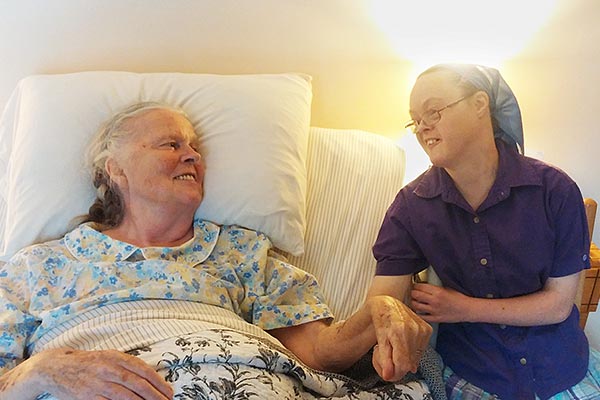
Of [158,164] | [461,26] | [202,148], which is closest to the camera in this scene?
[158,164]

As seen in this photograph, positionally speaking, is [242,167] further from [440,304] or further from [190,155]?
[440,304]

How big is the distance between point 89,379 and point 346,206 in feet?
2.32

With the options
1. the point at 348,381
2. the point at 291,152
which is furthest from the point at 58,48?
the point at 348,381

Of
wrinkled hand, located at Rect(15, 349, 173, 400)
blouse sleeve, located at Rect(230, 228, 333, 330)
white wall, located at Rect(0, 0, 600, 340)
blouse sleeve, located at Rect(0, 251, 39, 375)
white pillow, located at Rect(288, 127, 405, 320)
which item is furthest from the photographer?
white wall, located at Rect(0, 0, 600, 340)

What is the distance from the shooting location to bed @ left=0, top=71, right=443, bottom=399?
130 centimetres

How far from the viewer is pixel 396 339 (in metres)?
0.95

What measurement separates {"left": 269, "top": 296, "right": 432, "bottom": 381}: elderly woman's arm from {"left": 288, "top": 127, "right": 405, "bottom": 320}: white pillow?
0.14 metres

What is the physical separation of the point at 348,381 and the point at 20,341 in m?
0.59

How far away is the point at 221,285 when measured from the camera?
3.93 feet

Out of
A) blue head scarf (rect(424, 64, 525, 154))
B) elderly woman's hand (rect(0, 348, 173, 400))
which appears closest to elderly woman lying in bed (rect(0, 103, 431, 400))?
elderly woman's hand (rect(0, 348, 173, 400))

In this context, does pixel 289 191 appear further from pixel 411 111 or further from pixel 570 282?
pixel 570 282

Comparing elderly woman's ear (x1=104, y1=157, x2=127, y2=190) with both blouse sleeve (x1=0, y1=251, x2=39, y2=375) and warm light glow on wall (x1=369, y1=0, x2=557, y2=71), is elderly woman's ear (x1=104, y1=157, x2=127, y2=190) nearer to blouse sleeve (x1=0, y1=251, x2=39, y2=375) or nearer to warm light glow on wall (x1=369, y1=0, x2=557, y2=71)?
blouse sleeve (x1=0, y1=251, x2=39, y2=375)

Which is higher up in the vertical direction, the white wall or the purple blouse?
the white wall

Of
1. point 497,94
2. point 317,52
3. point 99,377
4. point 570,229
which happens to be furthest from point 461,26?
point 99,377
